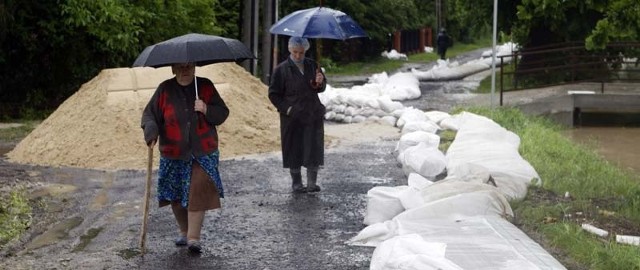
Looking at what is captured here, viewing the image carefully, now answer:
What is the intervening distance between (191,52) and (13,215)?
3.15m

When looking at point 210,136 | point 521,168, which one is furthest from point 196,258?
point 521,168

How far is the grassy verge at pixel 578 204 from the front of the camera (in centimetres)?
736

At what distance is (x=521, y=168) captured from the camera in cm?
1076

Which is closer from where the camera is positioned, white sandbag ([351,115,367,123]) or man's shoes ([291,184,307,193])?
man's shoes ([291,184,307,193])

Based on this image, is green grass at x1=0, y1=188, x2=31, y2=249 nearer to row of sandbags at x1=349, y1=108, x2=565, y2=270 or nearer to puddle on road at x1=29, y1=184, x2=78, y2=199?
puddle on road at x1=29, y1=184, x2=78, y2=199

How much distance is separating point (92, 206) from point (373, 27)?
3151cm

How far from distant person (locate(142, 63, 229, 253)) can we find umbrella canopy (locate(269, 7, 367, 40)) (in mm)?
2677

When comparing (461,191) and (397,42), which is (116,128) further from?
(397,42)

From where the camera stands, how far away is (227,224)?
928cm

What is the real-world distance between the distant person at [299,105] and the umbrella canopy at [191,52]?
2654mm

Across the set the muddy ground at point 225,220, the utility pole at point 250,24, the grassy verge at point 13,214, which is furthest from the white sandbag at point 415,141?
the utility pole at point 250,24

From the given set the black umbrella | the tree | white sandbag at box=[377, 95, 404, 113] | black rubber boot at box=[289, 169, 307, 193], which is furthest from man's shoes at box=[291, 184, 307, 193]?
the tree

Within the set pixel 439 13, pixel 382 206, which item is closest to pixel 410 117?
pixel 382 206

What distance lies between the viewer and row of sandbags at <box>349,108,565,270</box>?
22.0 feet
